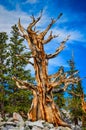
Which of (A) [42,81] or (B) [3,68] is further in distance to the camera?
(B) [3,68]

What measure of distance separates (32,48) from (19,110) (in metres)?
15.8

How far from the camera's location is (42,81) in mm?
17750

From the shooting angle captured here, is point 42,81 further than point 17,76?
No

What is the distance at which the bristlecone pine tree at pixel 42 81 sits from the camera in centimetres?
1717

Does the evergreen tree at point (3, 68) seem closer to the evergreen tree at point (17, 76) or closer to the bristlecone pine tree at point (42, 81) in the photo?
the evergreen tree at point (17, 76)

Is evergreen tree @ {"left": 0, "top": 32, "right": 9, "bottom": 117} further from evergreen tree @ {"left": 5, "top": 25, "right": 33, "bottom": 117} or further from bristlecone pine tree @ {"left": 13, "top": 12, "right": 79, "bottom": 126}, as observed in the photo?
bristlecone pine tree @ {"left": 13, "top": 12, "right": 79, "bottom": 126}

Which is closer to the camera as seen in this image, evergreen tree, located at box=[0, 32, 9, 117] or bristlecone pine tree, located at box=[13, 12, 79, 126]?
bristlecone pine tree, located at box=[13, 12, 79, 126]

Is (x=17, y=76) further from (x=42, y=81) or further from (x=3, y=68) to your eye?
(x=42, y=81)

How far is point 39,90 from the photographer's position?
17562 mm

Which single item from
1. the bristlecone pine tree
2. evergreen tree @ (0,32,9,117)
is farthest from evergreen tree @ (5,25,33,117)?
the bristlecone pine tree

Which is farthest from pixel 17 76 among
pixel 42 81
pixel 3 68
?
pixel 42 81

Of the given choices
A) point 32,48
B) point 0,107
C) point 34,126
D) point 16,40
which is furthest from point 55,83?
point 16,40

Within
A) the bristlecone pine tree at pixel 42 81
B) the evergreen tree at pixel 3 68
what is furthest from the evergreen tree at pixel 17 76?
the bristlecone pine tree at pixel 42 81

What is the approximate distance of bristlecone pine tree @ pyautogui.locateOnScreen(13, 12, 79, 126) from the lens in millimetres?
17172
